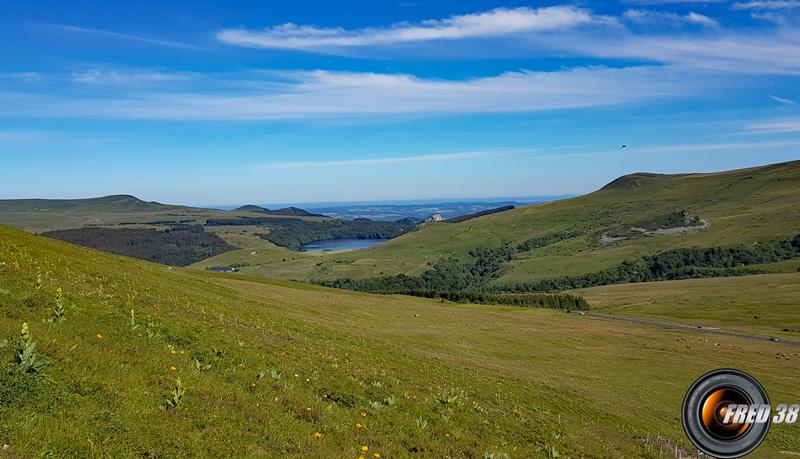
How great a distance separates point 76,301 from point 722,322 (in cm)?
16778

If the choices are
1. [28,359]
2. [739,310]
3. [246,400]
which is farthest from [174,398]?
[739,310]

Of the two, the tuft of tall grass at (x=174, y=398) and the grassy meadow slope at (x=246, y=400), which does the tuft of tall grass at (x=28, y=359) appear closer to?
the grassy meadow slope at (x=246, y=400)

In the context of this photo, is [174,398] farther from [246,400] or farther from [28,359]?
[28,359]

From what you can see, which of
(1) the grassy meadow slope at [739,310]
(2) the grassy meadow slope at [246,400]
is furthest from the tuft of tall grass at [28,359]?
(1) the grassy meadow slope at [739,310]

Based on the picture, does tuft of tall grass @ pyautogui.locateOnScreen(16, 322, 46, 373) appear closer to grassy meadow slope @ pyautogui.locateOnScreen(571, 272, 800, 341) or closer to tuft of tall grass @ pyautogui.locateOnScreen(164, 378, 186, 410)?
tuft of tall grass @ pyautogui.locateOnScreen(164, 378, 186, 410)

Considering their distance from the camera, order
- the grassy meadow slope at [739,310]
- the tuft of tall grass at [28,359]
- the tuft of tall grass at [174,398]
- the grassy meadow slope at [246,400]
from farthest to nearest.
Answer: the grassy meadow slope at [739,310], the tuft of tall grass at [174,398], the tuft of tall grass at [28,359], the grassy meadow slope at [246,400]

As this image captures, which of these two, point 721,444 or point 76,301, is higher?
A: point 76,301

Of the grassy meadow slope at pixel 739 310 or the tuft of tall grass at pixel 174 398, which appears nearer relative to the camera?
the tuft of tall grass at pixel 174 398

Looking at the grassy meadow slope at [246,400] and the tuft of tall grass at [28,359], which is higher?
the tuft of tall grass at [28,359]

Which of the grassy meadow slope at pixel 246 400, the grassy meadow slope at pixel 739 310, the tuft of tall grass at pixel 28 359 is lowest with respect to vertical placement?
the grassy meadow slope at pixel 739 310

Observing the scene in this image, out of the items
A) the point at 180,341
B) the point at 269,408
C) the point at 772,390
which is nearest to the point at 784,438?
the point at 772,390

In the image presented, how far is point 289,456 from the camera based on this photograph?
440 inches

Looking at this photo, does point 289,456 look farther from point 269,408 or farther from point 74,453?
point 74,453

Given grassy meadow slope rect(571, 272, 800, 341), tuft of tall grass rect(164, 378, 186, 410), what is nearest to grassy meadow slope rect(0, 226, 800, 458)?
tuft of tall grass rect(164, 378, 186, 410)
